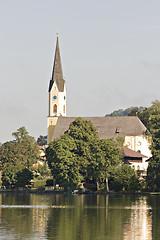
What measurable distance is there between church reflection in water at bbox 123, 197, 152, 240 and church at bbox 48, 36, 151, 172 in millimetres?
76506

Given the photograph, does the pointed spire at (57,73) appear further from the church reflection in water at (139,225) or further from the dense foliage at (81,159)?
the church reflection in water at (139,225)

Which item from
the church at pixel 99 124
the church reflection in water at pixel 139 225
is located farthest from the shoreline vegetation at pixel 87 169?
the church reflection in water at pixel 139 225

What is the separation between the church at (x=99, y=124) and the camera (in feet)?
536

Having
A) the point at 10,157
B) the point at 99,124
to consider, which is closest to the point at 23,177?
the point at 10,157

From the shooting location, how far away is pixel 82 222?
188 ft

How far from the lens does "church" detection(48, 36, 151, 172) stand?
536 ft

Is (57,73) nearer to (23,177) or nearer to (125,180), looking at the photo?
(23,177)

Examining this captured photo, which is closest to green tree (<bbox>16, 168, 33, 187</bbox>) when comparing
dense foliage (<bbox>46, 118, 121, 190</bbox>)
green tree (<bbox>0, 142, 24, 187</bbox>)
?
green tree (<bbox>0, 142, 24, 187</bbox>)

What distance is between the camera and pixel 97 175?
111 metres

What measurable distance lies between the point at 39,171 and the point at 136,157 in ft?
79.5

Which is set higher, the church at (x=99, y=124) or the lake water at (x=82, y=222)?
the church at (x=99, y=124)

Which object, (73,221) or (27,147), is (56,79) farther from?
(73,221)

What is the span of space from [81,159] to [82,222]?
60.1 m

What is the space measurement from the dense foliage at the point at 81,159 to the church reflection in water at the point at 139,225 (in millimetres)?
38064
